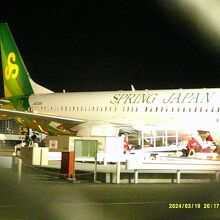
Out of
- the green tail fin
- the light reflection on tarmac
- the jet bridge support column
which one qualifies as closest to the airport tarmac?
the light reflection on tarmac

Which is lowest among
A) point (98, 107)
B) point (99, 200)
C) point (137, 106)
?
Answer: point (99, 200)

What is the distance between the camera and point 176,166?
73.6 feet

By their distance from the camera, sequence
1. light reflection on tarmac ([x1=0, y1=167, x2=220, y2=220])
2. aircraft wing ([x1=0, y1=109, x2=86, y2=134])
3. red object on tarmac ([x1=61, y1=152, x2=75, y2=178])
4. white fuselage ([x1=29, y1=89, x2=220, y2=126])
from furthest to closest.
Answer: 1. aircraft wing ([x1=0, y1=109, x2=86, y2=134])
2. white fuselage ([x1=29, y1=89, x2=220, y2=126])
3. red object on tarmac ([x1=61, y1=152, x2=75, y2=178])
4. light reflection on tarmac ([x1=0, y1=167, x2=220, y2=220])

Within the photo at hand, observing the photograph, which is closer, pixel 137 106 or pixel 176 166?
pixel 176 166

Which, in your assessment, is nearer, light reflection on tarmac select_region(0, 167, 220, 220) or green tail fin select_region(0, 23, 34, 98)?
light reflection on tarmac select_region(0, 167, 220, 220)

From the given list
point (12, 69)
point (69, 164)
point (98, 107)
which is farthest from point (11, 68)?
point (69, 164)

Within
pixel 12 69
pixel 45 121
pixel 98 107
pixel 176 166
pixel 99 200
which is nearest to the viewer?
pixel 99 200

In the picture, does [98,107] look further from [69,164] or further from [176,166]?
[176,166]

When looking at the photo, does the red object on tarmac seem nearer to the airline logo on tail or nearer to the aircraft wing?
the aircraft wing

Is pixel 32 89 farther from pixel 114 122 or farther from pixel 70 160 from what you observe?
pixel 70 160

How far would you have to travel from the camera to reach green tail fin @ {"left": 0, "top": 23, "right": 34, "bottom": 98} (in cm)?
5151

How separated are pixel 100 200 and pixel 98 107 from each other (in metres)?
28.0

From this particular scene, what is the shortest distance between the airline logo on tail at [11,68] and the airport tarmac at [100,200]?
1200 inches

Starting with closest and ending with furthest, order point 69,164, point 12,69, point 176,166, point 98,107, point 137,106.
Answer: point 176,166, point 69,164, point 137,106, point 98,107, point 12,69
